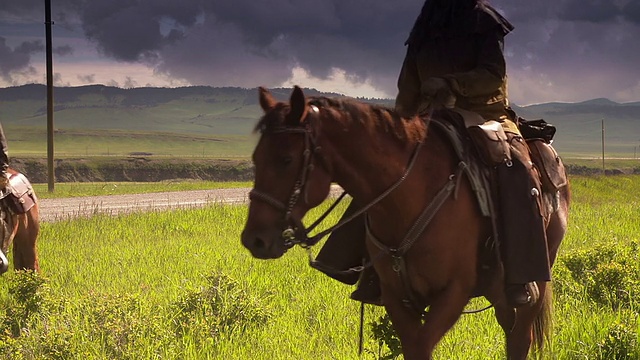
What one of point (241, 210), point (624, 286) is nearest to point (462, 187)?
point (624, 286)

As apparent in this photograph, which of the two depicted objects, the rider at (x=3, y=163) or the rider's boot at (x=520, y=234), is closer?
the rider's boot at (x=520, y=234)

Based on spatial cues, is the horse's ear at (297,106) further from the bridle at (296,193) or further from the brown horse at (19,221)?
the brown horse at (19,221)

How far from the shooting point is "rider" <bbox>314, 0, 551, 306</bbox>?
4.34 m

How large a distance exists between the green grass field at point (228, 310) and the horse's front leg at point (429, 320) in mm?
1429

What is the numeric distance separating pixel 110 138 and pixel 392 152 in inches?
7723

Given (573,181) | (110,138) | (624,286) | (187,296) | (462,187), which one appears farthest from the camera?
(110,138)

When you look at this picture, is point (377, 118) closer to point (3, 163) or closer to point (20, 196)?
point (3, 163)

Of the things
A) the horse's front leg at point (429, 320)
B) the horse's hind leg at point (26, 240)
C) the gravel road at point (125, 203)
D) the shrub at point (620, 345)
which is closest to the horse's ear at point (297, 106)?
the horse's front leg at point (429, 320)

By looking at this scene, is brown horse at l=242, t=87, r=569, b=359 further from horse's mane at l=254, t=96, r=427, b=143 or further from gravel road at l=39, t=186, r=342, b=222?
gravel road at l=39, t=186, r=342, b=222

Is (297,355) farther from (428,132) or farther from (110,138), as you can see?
(110,138)

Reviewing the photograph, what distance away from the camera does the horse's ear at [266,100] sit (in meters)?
3.58

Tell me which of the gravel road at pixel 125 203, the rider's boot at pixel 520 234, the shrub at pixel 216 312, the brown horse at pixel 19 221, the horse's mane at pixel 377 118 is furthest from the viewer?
the gravel road at pixel 125 203

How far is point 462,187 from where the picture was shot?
4113 millimetres

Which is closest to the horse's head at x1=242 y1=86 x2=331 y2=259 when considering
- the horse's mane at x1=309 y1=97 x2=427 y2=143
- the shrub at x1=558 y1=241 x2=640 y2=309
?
the horse's mane at x1=309 y1=97 x2=427 y2=143
